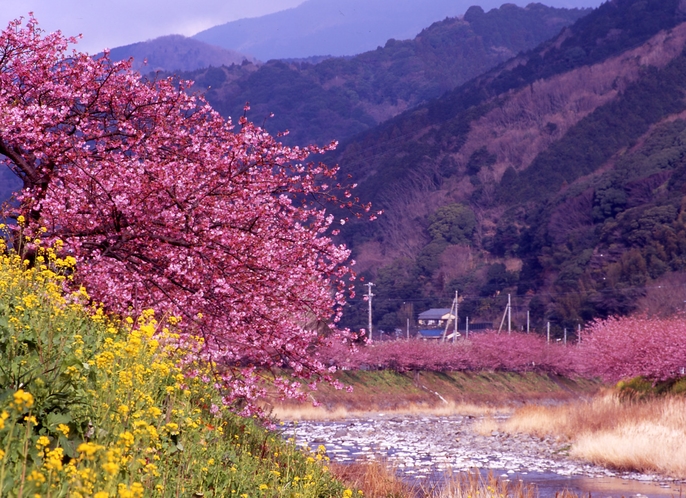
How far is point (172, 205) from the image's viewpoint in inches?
420

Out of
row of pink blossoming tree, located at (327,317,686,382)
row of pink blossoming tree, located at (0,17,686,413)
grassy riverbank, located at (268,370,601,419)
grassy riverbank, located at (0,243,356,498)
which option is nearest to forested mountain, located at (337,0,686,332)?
row of pink blossoming tree, located at (327,317,686,382)

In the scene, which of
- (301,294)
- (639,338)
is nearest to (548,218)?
(639,338)

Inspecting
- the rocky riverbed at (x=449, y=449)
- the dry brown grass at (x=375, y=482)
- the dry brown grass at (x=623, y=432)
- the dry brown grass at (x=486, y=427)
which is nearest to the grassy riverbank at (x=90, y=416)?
the dry brown grass at (x=375, y=482)

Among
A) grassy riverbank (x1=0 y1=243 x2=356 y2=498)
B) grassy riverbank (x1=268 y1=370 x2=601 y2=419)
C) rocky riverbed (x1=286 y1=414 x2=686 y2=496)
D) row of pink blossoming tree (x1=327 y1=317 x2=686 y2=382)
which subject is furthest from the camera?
grassy riverbank (x1=268 y1=370 x2=601 y2=419)

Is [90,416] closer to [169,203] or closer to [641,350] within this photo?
[169,203]

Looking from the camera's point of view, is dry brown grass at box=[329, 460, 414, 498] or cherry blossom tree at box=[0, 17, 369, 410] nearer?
cherry blossom tree at box=[0, 17, 369, 410]

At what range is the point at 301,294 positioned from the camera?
1221 cm

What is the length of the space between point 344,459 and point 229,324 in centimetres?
1301

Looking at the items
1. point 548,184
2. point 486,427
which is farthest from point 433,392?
point 548,184

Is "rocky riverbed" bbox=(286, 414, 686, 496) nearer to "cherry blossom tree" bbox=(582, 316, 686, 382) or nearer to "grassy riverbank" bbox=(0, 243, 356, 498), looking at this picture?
Result: "cherry blossom tree" bbox=(582, 316, 686, 382)

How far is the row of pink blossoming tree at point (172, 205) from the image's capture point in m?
10.6

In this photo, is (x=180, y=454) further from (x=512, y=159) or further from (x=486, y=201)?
(x=512, y=159)

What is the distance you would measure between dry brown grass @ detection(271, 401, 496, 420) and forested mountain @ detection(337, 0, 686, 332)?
29.4m

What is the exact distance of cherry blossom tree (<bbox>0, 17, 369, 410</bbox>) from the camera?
10570mm
